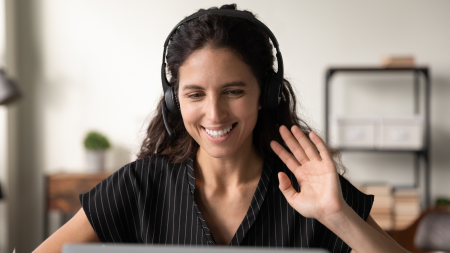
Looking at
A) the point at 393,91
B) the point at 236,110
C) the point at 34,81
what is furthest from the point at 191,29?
the point at 34,81

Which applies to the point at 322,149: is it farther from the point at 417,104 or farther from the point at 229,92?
the point at 417,104

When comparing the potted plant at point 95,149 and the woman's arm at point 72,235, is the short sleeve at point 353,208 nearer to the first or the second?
the woman's arm at point 72,235

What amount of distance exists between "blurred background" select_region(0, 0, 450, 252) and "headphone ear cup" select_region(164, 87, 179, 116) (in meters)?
1.77

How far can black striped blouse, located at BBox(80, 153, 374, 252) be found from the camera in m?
1.13

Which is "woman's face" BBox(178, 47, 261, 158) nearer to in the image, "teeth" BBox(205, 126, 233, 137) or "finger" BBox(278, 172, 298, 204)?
"teeth" BBox(205, 126, 233, 137)

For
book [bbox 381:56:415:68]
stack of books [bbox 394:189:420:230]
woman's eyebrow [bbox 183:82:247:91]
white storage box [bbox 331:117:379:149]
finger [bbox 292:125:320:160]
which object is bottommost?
stack of books [bbox 394:189:420:230]

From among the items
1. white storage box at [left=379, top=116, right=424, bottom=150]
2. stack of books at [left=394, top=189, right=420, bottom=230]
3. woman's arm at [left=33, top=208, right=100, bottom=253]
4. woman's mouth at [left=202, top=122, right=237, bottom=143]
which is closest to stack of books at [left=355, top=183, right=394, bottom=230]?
stack of books at [left=394, top=189, right=420, bottom=230]

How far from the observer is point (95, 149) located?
2932 millimetres

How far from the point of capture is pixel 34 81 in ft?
10.4

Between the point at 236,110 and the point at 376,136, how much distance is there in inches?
76.5

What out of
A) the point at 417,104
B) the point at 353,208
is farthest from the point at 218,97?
the point at 417,104

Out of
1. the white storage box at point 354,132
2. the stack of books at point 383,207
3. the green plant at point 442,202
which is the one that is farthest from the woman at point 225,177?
the green plant at point 442,202

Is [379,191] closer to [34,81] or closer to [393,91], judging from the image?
[393,91]

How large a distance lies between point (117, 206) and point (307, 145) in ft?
1.88
